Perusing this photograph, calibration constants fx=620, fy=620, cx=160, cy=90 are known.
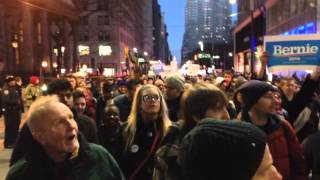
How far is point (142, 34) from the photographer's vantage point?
597ft

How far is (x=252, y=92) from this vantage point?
4809 mm

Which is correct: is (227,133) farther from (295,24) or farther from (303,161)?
(295,24)

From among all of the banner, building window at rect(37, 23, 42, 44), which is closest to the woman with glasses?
the banner

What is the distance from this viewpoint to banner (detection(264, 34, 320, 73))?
10.3 m

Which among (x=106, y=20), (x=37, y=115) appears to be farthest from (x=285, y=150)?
(x=106, y=20)

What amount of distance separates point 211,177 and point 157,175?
1910 mm

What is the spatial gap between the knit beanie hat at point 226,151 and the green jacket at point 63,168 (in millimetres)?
1085

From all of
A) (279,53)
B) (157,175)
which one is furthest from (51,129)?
(279,53)

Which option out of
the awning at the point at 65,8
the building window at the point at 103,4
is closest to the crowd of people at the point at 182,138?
the awning at the point at 65,8

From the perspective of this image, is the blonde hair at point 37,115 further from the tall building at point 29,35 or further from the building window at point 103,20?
the building window at point 103,20

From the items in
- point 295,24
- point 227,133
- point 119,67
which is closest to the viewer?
point 227,133

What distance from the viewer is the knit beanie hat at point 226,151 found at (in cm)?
236

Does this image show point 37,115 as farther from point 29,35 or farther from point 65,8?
point 65,8

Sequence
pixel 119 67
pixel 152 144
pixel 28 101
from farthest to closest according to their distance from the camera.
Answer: pixel 119 67 → pixel 28 101 → pixel 152 144
